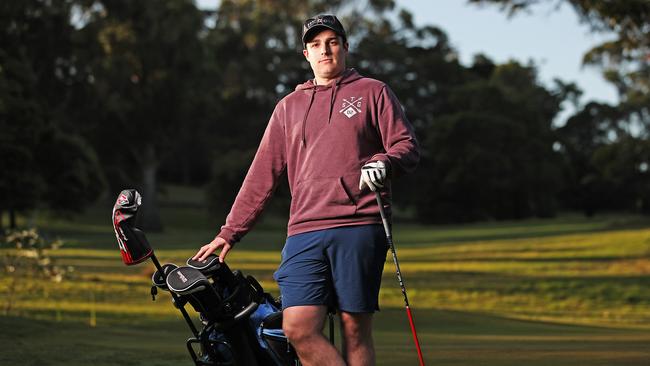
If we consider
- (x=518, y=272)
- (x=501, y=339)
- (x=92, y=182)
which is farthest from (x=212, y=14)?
(x=501, y=339)

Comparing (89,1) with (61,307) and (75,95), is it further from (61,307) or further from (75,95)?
(61,307)

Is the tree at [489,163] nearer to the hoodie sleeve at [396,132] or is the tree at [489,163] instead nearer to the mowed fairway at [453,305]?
the mowed fairway at [453,305]

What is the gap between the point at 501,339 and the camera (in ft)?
46.6

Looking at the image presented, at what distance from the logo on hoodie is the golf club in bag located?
34.5 inches

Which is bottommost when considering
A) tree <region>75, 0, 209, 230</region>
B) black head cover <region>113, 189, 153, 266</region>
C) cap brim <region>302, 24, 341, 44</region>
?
black head cover <region>113, 189, 153, 266</region>

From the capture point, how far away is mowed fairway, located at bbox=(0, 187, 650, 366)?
459 inches

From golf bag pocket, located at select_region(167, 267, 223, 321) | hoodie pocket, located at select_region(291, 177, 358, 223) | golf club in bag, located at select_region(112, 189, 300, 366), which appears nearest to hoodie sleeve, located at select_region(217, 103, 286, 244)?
golf club in bag, located at select_region(112, 189, 300, 366)

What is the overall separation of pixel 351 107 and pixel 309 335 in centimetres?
103

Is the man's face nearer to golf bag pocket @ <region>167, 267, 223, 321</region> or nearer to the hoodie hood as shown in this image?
the hoodie hood

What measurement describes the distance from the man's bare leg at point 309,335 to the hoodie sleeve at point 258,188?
56cm

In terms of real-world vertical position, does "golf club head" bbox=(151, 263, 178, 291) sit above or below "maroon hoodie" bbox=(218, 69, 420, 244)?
below

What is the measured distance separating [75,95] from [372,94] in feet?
187

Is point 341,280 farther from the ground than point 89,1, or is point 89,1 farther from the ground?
point 89,1

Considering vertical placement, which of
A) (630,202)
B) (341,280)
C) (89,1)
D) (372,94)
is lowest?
(630,202)
